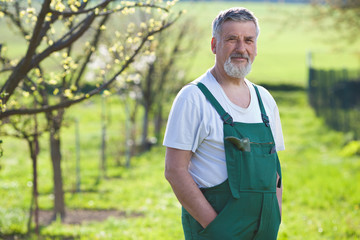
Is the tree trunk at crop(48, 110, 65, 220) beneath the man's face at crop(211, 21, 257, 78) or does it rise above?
beneath

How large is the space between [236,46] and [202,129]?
0.53 metres

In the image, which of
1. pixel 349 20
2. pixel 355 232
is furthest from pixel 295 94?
pixel 355 232

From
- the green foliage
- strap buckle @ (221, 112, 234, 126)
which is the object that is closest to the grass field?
the green foliage

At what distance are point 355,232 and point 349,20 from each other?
862 centimetres

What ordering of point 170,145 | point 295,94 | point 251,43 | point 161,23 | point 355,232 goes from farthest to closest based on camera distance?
1. point 295,94
2. point 355,232
3. point 161,23
4. point 251,43
5. point 170,145

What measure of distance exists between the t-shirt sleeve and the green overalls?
0.12 m

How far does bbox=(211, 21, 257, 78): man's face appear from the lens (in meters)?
3.02

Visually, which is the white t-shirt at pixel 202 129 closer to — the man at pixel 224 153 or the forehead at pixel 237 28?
the man at pixel 224 153

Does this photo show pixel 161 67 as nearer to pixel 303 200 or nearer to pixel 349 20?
pixel 349 20

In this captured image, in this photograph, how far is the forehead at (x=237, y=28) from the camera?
3010 millimetres

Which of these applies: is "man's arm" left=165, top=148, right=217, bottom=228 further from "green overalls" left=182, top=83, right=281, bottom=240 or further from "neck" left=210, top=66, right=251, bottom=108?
"neck" left=210, top=66, right=251, bottom=108

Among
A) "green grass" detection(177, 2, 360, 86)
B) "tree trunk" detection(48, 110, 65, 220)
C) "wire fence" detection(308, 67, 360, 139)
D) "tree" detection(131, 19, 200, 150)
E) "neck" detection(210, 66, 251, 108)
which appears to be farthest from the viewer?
"tree" detection(131, 19, 200, 150)

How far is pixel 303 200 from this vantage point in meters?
8.34

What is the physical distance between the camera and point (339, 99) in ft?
53.9
